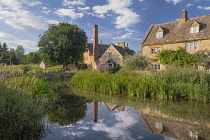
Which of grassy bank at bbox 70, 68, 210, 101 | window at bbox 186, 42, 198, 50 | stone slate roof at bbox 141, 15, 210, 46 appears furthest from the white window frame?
grassy bank at bbox 70, 68, 210, 101

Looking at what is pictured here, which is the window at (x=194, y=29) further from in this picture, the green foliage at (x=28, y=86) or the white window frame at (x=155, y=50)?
the green foliage at (x=28, y=86)

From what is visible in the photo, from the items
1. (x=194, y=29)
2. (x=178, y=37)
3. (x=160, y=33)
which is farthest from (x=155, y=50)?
(x=194, y=29)

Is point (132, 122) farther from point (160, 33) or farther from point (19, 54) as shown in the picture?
point (19, 54)

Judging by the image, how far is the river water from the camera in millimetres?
5292

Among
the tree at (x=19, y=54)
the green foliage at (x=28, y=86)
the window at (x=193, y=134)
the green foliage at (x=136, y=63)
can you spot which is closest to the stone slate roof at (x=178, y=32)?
the green foliage at (x=136, y=63)

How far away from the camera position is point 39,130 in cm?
530

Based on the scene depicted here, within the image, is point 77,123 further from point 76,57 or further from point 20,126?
point 76,57

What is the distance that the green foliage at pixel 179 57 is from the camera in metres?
20.4

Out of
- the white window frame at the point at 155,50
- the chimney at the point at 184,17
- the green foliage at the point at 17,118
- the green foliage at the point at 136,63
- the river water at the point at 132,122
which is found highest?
the chimney at the point at 184,17

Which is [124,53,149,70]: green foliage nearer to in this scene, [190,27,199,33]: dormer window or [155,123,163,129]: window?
[190,27,199,33]: dormer window

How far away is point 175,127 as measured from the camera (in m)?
5.91

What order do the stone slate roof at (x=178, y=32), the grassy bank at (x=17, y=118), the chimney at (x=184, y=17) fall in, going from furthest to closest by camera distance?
1. the chimney at (x=184, y=17)
2. the stone slate roof at (x=178, y=32)
3. the grassy bank at (x=17, y=118)

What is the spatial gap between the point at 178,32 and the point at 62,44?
22.1m

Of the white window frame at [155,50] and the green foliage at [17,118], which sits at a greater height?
the white window frame at [155,50]
